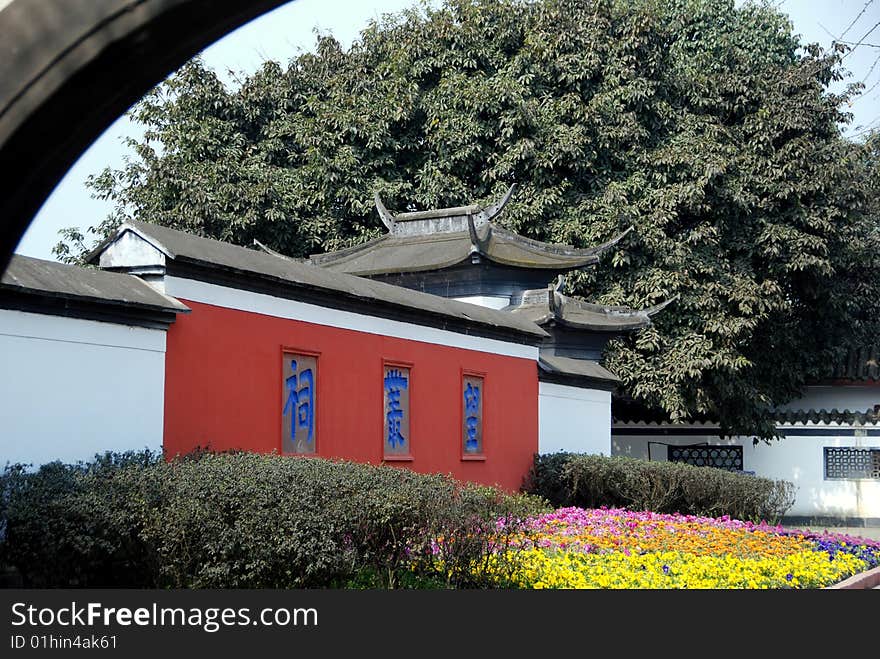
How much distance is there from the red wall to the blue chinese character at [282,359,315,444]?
13 cm

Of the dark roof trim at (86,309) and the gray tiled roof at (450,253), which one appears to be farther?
the gray tiled roof at (450,253)

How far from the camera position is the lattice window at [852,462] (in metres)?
22.6

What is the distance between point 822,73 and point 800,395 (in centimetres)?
676

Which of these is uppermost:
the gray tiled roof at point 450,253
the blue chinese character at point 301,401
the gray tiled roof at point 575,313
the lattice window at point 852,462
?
the gray tiled roof at point 450,253

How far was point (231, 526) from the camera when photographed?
714 cm

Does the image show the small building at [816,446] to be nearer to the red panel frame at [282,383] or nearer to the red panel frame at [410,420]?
the red panel frame at [410,420]

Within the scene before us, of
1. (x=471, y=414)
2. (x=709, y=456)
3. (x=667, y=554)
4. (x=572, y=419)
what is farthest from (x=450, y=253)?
(x=709, y=456)

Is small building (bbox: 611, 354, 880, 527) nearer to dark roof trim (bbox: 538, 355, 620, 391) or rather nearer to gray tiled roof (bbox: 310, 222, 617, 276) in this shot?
dark roof trim (bbox: 538, 355, 620, 391)

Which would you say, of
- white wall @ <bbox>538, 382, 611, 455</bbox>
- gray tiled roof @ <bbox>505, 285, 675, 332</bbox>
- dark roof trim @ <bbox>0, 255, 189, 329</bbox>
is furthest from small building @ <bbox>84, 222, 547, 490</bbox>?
gray tiled roof @ <bbox>505, 285, 675, 332</bbox>

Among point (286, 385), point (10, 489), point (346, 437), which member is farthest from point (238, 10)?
point (346, 437)

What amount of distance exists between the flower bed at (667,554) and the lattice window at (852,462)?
9503 mm

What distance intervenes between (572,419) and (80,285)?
1029cm

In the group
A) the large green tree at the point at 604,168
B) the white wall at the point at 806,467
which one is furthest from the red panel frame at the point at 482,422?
the white wall at the point at 806,467

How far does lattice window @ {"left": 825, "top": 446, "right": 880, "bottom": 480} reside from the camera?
74.1 feet
